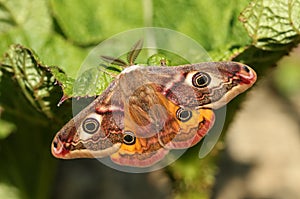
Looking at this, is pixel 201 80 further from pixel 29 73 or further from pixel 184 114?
pixel 29 73

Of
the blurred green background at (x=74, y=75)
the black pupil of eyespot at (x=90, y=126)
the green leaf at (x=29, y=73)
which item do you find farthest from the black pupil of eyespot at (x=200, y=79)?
the green leaf at (x=29, y=73)

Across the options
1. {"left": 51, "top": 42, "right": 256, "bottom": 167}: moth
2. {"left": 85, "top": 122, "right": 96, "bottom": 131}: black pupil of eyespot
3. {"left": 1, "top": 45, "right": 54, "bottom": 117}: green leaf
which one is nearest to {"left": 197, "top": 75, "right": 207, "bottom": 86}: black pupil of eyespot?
{"left": 51, "top": 42, "right": 256, "bottom": 167}: moth

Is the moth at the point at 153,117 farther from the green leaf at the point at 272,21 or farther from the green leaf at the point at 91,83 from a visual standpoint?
the green leaf at the point at 272,21

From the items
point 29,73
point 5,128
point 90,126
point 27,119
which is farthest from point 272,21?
point 5,128

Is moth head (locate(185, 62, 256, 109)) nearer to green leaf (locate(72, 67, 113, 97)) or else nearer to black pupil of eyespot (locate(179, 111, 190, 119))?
black pupil of eyespot (locate(179, 111, 190, 119))

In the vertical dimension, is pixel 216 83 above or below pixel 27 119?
above

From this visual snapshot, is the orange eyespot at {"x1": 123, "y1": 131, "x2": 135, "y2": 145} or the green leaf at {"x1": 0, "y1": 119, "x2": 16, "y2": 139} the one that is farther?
the green leaf at {"x1": 0, "y1": 119, "x2": 16, "y2": 139}
